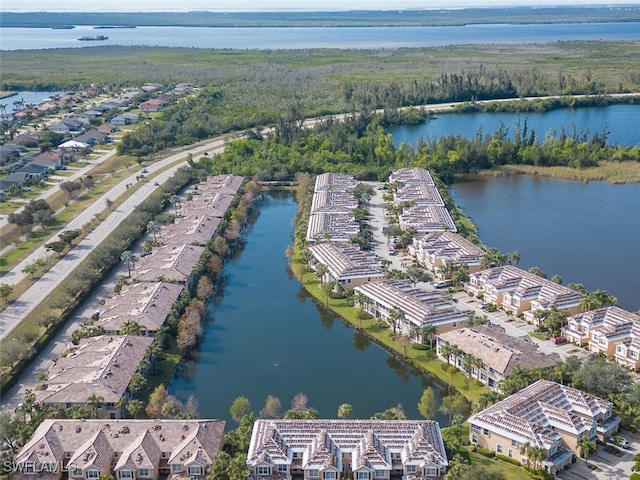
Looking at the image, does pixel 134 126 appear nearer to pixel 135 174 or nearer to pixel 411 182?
pixel 135 174

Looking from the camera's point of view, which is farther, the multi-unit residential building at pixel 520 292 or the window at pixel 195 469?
the multi-unit residential building at pixel 520 292

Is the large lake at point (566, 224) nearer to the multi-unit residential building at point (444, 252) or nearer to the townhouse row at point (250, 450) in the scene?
the multi-unit residential building at point (444, 252)

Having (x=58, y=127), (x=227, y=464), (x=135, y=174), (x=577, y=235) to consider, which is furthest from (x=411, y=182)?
(x=58, y=127)

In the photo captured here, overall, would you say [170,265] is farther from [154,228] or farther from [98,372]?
[98,372]

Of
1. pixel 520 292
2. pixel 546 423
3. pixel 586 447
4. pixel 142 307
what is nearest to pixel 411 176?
pixel 520 292

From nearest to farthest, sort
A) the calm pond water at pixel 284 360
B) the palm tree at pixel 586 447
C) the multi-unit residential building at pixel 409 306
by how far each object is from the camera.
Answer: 1. the palm tree at pixel 586 447
2. the calm pond water at pixel 284 360
3. the multi-unit residential building at pixel 409 306

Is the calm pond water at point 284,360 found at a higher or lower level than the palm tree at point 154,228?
lower

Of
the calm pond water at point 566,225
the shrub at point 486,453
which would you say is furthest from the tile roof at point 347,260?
the shrub at point 486,453
